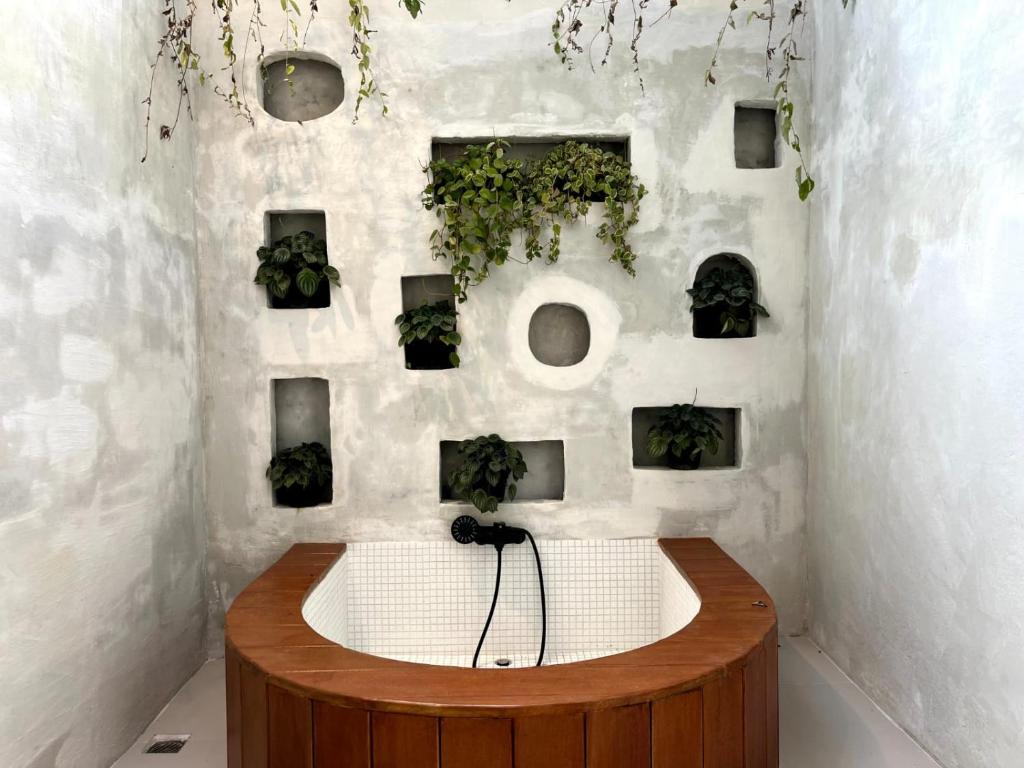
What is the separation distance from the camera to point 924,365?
221cm

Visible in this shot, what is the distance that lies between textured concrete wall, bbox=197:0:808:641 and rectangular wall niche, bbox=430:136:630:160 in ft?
0.30

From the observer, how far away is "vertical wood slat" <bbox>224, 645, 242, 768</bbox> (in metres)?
1.90

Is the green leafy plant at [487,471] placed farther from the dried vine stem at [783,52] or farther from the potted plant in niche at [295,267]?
the dried vine stem at [783,52]

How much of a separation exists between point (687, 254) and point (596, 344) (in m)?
0.60

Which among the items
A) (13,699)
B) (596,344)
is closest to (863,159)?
(596,344)

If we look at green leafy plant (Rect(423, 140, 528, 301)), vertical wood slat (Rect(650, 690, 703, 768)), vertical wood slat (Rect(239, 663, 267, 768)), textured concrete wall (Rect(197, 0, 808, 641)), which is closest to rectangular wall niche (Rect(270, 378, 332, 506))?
textured concrete wall (Rect(197, 0, 808, 641))

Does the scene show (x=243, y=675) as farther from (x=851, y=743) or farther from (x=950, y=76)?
(x=950, y=76)

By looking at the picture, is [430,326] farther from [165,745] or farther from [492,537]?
[165,745]

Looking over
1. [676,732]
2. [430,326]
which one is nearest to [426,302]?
[430,326]

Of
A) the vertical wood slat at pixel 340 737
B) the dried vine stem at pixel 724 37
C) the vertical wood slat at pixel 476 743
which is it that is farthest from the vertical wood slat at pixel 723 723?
the dried vine stem at pixel 724 37

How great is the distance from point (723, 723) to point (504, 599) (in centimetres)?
146

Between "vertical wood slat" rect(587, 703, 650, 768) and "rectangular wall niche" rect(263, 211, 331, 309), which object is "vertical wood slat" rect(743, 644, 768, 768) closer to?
"vertical wood slat" rect(587, 703, 650, 768)

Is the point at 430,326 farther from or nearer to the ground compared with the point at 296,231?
nearer to the ground

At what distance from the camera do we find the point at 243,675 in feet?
6.15
